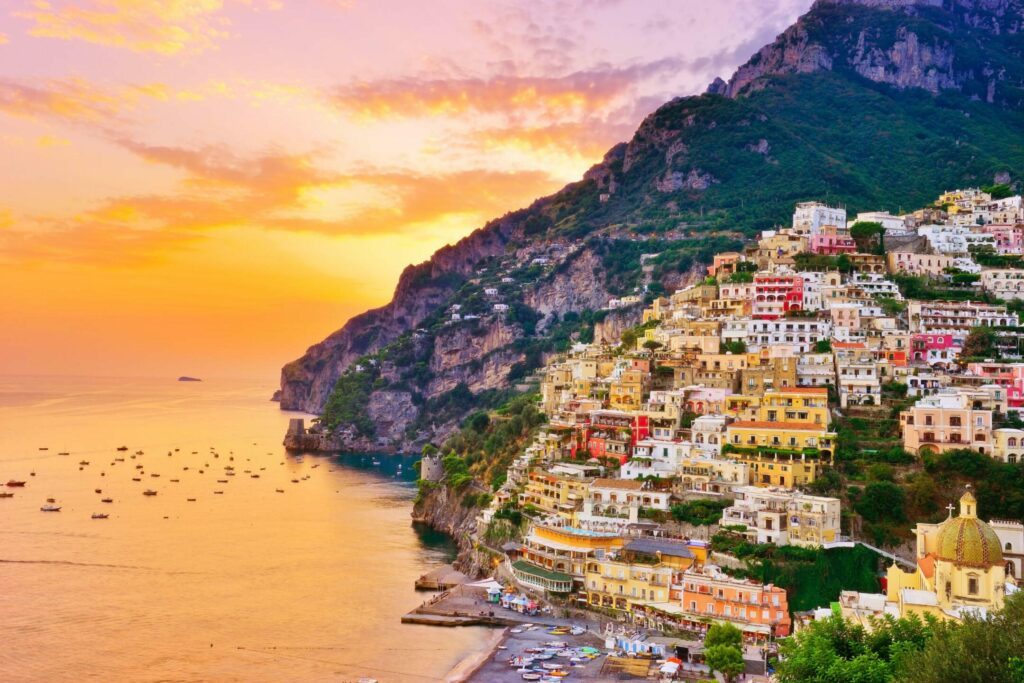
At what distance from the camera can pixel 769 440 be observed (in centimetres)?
6003

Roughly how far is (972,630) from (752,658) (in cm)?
1906

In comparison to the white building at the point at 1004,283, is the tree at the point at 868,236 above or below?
above

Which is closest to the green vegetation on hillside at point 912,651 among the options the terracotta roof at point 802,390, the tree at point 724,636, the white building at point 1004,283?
the tree at point 724,636

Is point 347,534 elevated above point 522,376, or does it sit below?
below

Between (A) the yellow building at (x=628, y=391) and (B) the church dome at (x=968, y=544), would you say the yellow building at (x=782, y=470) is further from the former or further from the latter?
(B) the church dome at (x=968, y=544)

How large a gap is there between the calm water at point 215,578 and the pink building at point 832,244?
44773 mm

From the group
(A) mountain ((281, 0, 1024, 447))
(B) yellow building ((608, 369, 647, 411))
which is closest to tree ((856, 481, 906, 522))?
(B) yellow building ((608, 369, 647, 411))

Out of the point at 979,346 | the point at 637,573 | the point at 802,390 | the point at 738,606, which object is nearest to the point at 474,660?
the point at 637,573

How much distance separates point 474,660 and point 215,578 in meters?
26.8

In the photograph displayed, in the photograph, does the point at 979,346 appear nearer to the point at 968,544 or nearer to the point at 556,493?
the point at 556,493

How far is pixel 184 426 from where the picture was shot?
195 meters

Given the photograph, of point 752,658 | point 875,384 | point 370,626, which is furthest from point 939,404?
point 370,626

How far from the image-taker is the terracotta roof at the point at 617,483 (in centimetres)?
5943

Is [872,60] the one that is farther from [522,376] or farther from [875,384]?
[875,384]
